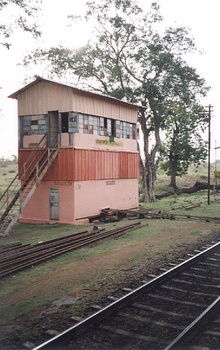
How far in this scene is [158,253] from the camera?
13.1 metres

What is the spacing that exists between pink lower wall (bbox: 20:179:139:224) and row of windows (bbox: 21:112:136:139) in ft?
10.5

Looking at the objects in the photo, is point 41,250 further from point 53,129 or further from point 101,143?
point 101,143

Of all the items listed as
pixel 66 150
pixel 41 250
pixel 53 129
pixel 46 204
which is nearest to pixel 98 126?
pixel 53 129

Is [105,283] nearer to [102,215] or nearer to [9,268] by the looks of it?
[9,268]

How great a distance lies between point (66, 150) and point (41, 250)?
888 centimetres

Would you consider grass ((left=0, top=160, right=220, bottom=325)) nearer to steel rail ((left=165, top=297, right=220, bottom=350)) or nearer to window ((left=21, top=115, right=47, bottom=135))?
steel rail ((left=165, top=297, right=220, bottom=350))

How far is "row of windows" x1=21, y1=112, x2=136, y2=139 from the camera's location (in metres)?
22.1

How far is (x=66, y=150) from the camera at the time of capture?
21.9 m

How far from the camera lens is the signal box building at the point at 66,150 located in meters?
21.9

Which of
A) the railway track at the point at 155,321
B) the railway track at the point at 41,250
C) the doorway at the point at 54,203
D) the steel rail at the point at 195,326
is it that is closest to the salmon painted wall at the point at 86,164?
the doorway at the point at 54,203

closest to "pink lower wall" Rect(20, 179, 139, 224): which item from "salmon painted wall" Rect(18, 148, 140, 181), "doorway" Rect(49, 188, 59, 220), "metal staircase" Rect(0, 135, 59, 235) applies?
"doorway" Rect(49, 188, 59, 220)

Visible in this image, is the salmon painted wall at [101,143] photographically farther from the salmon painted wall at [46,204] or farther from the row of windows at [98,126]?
the salmon painted wall at [46,204]

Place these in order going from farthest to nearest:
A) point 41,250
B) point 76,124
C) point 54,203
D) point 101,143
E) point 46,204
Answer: point 101,143
point 46,204
point 54,203
point 76,124
point 41,250

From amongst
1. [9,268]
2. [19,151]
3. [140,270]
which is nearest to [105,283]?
[140,270]
